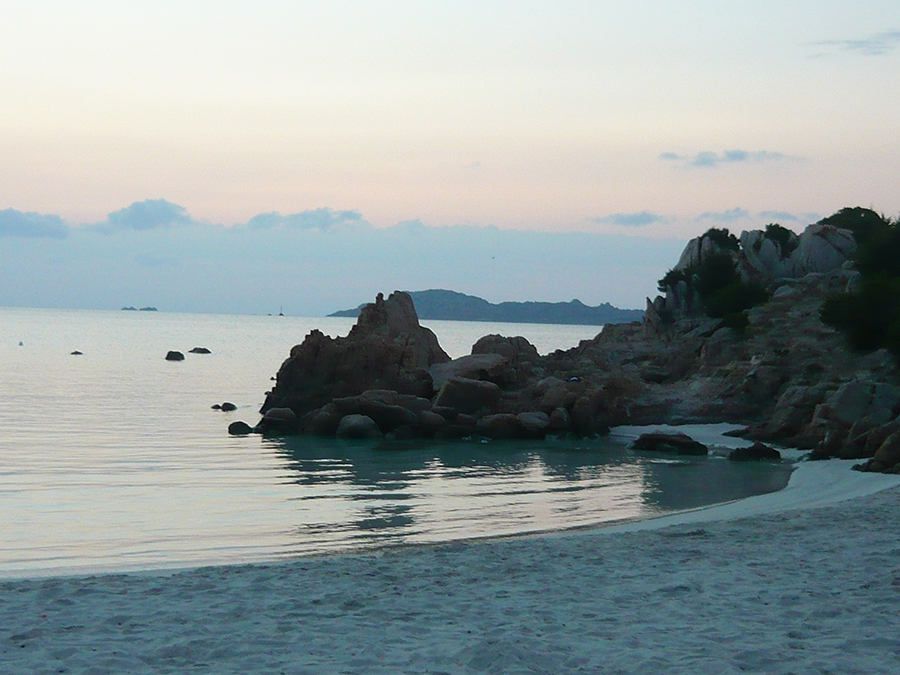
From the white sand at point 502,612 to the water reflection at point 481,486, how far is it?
4.06 metres

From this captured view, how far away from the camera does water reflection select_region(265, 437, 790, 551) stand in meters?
17.8

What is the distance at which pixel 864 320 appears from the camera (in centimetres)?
3869

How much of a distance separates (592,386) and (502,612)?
96.0ft

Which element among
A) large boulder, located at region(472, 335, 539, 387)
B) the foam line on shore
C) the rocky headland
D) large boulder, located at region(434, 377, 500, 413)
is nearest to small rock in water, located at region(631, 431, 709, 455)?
the rocky headland

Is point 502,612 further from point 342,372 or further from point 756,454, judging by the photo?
point 342,372

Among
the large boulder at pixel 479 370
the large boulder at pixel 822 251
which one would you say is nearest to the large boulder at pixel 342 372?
the large boulder at pixel 479 370

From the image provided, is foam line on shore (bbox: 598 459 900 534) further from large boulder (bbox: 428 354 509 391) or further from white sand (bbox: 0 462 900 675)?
large boulder (bbox: 428 354 509 391)

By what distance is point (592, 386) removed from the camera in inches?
1507

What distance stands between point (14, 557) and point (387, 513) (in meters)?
7.09

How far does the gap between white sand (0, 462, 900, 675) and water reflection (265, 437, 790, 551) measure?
406 cm

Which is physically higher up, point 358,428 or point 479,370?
point 479,370

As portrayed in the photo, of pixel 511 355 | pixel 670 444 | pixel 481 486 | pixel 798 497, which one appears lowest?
pixel 481 486

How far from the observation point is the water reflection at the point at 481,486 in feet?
58.3

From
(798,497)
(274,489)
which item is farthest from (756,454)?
(274,489)
